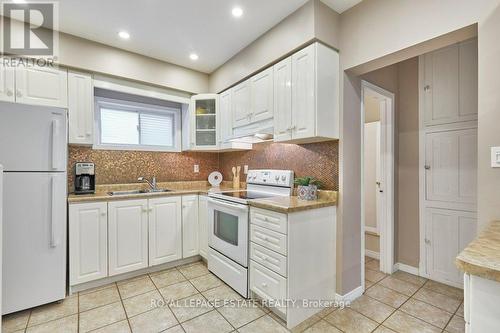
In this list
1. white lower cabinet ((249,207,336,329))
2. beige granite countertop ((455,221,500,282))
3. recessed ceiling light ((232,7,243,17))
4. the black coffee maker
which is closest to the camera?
beige granite countertop ((455,221,500,282))

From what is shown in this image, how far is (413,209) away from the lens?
8.63ft

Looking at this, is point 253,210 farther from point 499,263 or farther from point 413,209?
point 413,209

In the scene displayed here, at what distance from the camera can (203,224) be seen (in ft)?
9.50

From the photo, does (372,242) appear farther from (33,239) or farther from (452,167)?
(33,239)

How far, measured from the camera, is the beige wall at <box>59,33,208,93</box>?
2.43 m

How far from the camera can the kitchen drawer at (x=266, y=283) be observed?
1.78 metres

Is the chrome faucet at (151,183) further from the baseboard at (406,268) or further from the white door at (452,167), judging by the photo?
the white door at (452,167)

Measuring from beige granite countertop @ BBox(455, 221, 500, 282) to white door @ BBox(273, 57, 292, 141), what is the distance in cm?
145

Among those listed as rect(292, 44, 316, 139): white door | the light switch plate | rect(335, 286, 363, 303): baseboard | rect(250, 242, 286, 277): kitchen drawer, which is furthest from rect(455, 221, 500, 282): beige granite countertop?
rect(335, 286, 363, 303): baseboard

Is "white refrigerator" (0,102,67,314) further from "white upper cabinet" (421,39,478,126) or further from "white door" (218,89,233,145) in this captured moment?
"white upper cabinet" (421,39,478,126)

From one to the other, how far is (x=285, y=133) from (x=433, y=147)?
1609mm

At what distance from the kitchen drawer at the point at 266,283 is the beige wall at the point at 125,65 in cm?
244

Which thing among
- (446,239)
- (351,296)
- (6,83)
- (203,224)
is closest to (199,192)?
(203,224)

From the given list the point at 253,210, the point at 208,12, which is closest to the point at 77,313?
the point at 253,210
